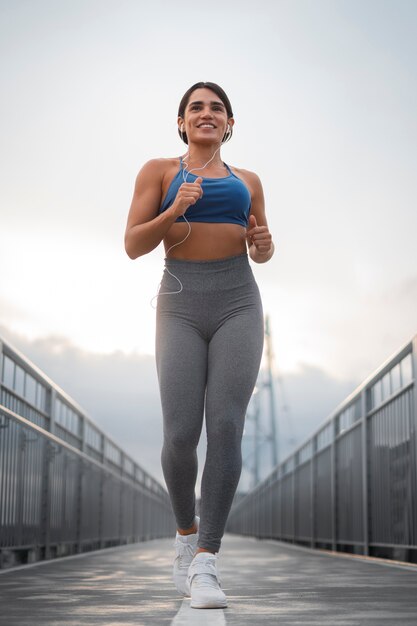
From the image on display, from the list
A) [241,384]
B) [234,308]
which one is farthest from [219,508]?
[234,308]

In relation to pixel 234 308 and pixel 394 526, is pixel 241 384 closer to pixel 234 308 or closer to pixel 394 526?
pixel 234 308

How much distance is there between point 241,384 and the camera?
11.5 ft

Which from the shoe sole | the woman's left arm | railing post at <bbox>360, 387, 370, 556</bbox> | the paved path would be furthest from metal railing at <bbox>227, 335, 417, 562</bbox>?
the shoe sole

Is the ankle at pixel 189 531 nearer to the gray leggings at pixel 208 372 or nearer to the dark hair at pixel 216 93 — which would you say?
the gray leggings at pixel 208 372

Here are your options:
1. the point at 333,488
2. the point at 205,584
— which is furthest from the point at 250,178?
the point at 333,488

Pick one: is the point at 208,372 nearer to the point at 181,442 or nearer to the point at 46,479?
the point at 181,442

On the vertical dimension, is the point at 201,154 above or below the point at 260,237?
above

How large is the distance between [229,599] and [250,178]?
1660 millimetres

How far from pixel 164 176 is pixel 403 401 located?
128 inches

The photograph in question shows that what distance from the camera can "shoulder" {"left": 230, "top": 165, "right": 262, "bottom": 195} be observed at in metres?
3.97

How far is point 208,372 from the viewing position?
11.8ft

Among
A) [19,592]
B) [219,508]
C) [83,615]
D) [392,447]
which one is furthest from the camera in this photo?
[392,447]

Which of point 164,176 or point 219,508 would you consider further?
point 164,176

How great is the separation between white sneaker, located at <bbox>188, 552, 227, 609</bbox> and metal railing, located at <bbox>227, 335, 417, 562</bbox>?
3.01 meters
